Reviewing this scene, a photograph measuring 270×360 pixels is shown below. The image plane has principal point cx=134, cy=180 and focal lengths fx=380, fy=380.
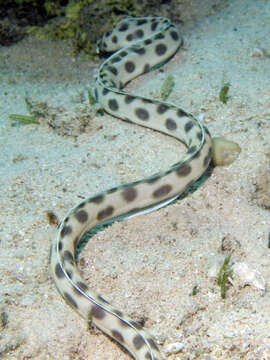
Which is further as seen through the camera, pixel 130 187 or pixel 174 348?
pixel 130 187

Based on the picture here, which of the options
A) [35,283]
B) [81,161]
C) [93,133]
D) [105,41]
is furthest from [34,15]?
[35,283]

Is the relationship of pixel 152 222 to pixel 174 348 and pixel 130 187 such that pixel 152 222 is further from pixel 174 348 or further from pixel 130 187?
pixel 174 348

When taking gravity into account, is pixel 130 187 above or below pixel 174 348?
above

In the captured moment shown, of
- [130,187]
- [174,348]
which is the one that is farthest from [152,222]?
[174,348]

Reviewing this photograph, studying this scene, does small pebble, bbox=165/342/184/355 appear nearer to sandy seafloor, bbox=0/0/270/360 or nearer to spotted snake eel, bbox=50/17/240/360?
sandy seafloor, bbox=0/0/270/360

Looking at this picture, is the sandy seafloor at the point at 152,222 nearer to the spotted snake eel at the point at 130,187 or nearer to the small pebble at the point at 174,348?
the small pebble at the point at 174,348

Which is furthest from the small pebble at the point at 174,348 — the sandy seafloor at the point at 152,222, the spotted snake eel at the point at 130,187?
the spotted snake eel at the point at 130,187
